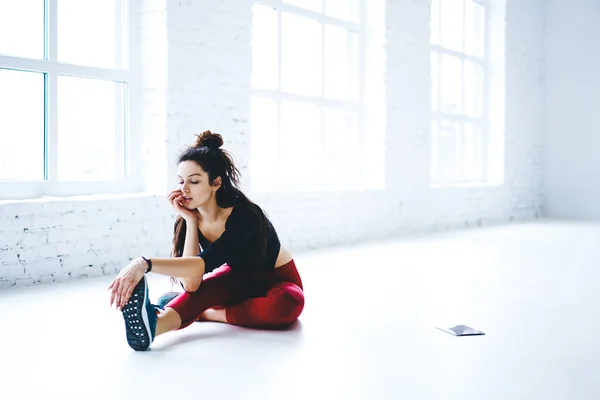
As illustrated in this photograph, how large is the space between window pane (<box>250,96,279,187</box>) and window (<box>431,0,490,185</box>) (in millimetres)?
2534

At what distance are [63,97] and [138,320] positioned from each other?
211cm

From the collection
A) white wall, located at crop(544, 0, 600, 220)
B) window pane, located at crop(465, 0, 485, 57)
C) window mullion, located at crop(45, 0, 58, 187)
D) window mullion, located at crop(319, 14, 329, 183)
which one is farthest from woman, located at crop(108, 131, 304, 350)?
white wall, located at crop(544, 0, 600, 220)

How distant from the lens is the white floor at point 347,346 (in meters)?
1.82

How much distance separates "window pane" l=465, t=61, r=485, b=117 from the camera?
7.90 metres

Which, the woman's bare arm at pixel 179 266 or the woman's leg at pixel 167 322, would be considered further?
the woman's leg at pixel 167 322

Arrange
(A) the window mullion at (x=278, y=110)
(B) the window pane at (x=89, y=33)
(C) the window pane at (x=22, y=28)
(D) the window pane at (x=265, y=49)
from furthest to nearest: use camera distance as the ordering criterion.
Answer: (A) the window mullion at (x=278, y=110) → (D) the window pane at (x=265, y=49) → (B) the window pane at (x=89, y=33) → (C) the window pane at (x=22, y=28)

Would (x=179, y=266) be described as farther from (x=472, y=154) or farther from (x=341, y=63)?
(x=472, y=154)

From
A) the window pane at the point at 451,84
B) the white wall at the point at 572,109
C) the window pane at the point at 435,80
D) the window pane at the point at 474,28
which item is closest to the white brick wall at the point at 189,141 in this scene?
the window pane at the point at 435,80

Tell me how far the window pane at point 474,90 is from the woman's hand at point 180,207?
6.14 m

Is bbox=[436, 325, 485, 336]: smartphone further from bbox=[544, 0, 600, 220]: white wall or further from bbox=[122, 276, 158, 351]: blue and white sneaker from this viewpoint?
bbox=[544, 0, 600, 220]: white wall

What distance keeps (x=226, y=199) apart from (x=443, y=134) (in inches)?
207

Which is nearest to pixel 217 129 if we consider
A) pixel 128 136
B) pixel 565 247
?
pixel 128 136

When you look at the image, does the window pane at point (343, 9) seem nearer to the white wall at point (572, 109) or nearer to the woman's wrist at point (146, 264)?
the woman's wrist at point (146, 264)

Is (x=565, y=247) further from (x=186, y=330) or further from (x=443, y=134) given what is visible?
(x=186, y=330)
